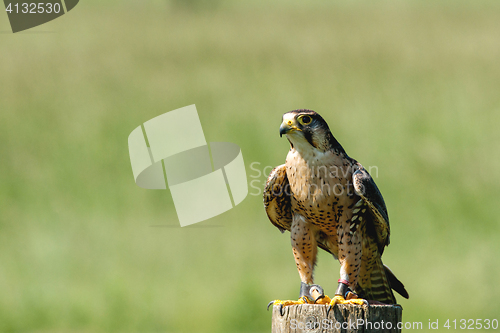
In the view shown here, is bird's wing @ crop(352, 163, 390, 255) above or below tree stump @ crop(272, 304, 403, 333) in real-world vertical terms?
above

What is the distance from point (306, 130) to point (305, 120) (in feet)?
0.21

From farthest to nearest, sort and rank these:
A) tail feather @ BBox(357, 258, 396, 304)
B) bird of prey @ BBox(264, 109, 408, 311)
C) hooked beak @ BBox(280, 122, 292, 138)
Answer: tail feather @ BBox(357, 258, 396, 304) → bird of prey @ BBox(264, 109, 408, 311) → hooked beak @ BBox(280, 122, 292, 138)

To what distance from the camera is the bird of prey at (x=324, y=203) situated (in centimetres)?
309

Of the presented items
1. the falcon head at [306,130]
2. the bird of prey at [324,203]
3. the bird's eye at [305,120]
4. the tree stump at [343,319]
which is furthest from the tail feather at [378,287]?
the bird's eye at [305,120]

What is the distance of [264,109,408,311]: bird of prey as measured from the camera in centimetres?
309

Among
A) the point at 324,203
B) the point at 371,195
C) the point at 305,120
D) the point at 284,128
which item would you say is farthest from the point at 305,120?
the point at 371,195

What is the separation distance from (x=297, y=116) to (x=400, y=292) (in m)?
1.57

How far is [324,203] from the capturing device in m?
3.15

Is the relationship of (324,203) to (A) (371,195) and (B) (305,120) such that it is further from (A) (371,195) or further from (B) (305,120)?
(B) (305,120)

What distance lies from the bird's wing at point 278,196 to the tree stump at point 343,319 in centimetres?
94

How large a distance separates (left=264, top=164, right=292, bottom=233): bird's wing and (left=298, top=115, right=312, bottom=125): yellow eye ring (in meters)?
0.42

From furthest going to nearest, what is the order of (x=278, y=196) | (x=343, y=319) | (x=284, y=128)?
(x=278, y=196)
(x=284, y=128)
(x=343, y=319)

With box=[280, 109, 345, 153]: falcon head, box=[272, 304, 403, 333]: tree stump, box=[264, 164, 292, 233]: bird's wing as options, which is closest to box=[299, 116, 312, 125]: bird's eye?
box=[280, 109, 345, 153]: falcon head

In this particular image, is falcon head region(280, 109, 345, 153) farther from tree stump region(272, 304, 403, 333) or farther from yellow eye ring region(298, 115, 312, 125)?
tree stump region(272, 304, 403, 333)
